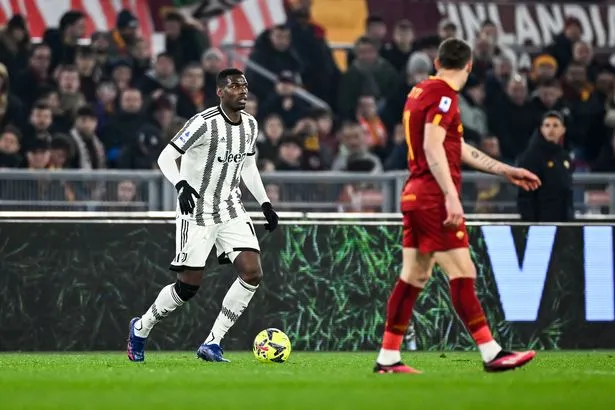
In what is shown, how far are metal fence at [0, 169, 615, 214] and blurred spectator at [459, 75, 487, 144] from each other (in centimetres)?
Answer: 274

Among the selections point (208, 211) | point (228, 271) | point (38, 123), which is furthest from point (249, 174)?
point (38, 123)

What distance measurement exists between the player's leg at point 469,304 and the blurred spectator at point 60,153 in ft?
23.5

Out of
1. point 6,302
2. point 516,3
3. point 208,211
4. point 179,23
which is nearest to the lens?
point 208,211

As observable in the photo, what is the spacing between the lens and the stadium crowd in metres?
16.4

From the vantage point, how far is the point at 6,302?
13109 millimetres

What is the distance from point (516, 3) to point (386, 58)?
3719 mm

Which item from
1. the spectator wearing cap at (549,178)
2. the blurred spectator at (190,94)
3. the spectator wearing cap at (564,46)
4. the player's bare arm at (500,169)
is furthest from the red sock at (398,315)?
the spectator wearing cap at (564,46)

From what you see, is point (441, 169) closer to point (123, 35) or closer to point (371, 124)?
point (371, 124)

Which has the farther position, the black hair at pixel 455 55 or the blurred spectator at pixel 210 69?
the blurred spectator at pixel 210 69

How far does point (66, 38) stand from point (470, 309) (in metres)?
9.92

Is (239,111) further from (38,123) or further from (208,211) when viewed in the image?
(38,123)

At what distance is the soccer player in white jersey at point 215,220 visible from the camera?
11039mm

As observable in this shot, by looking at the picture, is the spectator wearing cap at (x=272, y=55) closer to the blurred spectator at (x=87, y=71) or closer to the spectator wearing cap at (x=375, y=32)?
the spectator wearing cap at (x=375, y=32)

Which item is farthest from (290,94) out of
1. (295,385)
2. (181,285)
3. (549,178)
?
(295,385)
